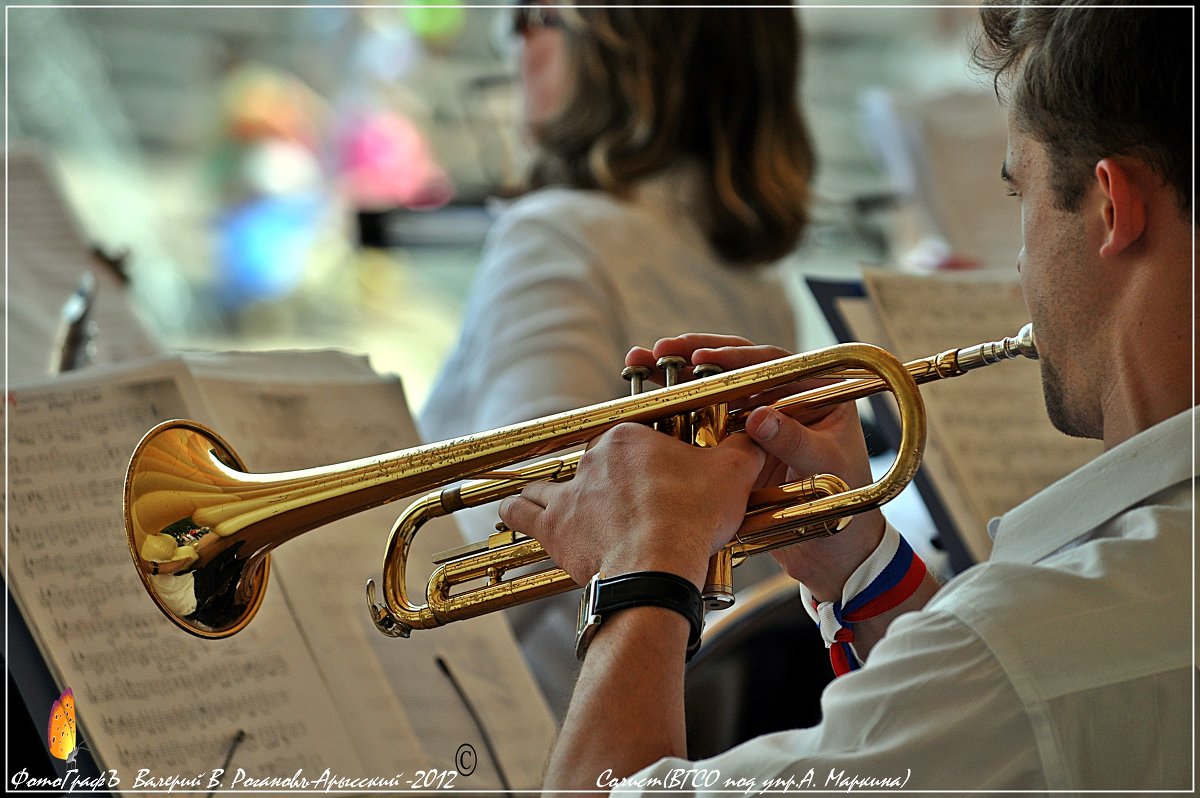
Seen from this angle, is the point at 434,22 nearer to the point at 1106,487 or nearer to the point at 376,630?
the point at 376,630

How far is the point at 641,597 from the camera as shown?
0.88 metres

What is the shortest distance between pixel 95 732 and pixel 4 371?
0.72 m

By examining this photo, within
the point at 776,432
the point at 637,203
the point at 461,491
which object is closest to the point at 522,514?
the point at 461,491

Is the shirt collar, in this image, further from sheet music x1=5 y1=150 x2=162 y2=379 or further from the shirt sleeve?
sheet music x1=5 y1=150 x2=162 y2=379

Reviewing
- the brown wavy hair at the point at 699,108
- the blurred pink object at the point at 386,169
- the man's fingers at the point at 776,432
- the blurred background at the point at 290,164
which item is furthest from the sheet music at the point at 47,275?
the blurred pink object at the point at 386,169

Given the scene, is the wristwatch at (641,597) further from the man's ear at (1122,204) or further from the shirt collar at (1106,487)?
the man's ear at (1122,204)

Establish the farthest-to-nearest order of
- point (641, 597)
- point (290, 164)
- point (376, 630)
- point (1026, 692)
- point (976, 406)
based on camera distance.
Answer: point (290, 164), point (976, 406), point (376, 630), point (641, 597), point (1026, 692)

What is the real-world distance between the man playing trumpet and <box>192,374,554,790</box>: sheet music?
0.96 feet

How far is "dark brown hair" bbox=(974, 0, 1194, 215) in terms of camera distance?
0.88m

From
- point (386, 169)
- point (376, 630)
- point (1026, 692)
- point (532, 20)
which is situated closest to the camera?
point (1026, 692)

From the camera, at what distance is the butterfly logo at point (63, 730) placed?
102 cm

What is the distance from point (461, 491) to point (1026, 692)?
0.50m

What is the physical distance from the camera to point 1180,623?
804mm

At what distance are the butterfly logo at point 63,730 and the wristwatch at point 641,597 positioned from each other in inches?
17.2
